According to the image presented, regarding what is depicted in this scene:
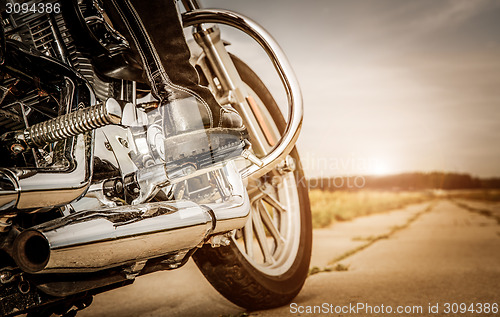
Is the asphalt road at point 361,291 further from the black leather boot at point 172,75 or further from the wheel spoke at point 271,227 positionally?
the black leather boot at point 172,75

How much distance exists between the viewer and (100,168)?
4.55 feet

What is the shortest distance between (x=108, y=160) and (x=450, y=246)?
394 centimetres

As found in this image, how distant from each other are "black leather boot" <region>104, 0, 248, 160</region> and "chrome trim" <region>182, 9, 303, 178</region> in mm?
194

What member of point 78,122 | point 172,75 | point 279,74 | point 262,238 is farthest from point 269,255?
point 78,122

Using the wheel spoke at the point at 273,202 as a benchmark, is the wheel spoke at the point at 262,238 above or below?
below

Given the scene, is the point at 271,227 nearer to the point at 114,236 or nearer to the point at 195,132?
the point at 195,132

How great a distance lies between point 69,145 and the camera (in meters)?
1.24

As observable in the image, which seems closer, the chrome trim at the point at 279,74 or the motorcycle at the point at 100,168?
the motorcycle at the point at 100,168

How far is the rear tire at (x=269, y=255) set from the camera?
6.08 ft


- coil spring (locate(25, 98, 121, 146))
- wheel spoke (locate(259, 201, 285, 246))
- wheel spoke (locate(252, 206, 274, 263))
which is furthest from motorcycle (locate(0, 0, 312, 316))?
wheel spoke (locate(259, 201, 285, 246))

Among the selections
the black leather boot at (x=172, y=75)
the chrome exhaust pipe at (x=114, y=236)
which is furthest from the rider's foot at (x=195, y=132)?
the chrome exhaust pipe at (x=114, y=236)

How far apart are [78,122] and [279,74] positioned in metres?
0.80

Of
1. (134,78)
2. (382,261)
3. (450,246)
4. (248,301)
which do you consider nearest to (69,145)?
(134,78)

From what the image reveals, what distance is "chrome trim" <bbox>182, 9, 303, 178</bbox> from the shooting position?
1.56m
